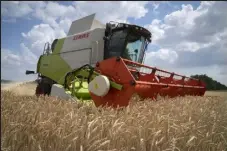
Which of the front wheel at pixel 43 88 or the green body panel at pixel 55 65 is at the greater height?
the green body panel at pixel 55 65

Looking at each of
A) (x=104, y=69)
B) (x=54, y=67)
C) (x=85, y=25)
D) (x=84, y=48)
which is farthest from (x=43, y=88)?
(x=104, y=69)

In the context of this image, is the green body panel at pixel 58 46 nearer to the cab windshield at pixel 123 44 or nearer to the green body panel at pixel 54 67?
the green body panel at pixel 54 67

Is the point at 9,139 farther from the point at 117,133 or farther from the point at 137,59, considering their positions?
the point at 137,59

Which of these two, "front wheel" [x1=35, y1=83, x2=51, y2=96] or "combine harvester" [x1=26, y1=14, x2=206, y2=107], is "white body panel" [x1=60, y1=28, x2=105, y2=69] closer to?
"combine harvester" [x1=26, y1=14, x2=206, y2=107]

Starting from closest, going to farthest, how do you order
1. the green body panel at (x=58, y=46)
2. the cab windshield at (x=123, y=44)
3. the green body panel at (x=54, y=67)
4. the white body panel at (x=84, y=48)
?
the cab windshield at (x=123, y=44)
the white body panel at (x=84, y=48)
the green body panel at (x=54, y=67)
the green body panel at (x=58, y=46)

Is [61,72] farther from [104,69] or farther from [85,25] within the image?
[104,69]

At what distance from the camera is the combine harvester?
4453 millimetres

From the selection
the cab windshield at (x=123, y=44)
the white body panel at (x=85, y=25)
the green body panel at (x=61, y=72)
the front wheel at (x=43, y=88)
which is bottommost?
the front wheel at (x=43, y=88)

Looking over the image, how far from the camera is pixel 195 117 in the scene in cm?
322

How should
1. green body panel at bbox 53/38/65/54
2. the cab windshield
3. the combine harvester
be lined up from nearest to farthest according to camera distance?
the combine harvester
the cab windshield
green body panel at bbox 53/38/65/54

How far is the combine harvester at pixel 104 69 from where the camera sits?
14.6 ft

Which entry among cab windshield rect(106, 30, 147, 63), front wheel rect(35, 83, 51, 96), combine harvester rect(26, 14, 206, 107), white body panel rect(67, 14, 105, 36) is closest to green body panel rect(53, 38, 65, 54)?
combine harvester rect(26, 14, 206, 107)

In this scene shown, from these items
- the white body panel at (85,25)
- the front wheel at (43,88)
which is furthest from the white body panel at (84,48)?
the front wheel at (43,88)

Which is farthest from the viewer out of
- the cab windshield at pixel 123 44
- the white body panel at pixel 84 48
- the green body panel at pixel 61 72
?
the white body panel at pixel 84 48
